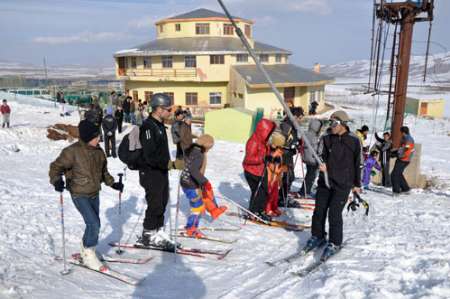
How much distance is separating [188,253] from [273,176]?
274 cm

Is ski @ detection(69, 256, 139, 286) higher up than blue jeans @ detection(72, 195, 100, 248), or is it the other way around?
blue jeans @ detection(72, 195, 100, 248)

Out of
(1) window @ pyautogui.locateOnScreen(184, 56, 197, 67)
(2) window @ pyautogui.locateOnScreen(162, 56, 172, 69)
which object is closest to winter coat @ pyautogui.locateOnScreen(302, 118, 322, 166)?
(1) window @ pyautogui.locateOnScreen(184, 56, 197, 67)

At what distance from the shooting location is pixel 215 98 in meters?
36.4

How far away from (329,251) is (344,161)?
1.26 meters

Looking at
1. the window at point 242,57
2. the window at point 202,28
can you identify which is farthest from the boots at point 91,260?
the window at point 202,28

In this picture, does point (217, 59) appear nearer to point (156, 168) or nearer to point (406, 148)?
point (406, 148)

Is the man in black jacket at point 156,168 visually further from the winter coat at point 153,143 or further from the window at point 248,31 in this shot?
the window at point 248,31

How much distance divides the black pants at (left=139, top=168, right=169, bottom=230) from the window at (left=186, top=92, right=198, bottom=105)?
30.4 m

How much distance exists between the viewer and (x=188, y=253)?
607cm

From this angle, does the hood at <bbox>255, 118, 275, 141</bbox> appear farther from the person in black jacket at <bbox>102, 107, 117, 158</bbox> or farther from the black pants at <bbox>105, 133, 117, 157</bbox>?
the black pants at <bbox>105, 133, 117, 157</bbox>

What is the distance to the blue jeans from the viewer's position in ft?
16.3

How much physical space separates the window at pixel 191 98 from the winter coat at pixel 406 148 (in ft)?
87.6

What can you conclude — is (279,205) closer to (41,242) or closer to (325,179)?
(325,179)

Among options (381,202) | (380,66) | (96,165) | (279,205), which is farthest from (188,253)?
(380,66)
